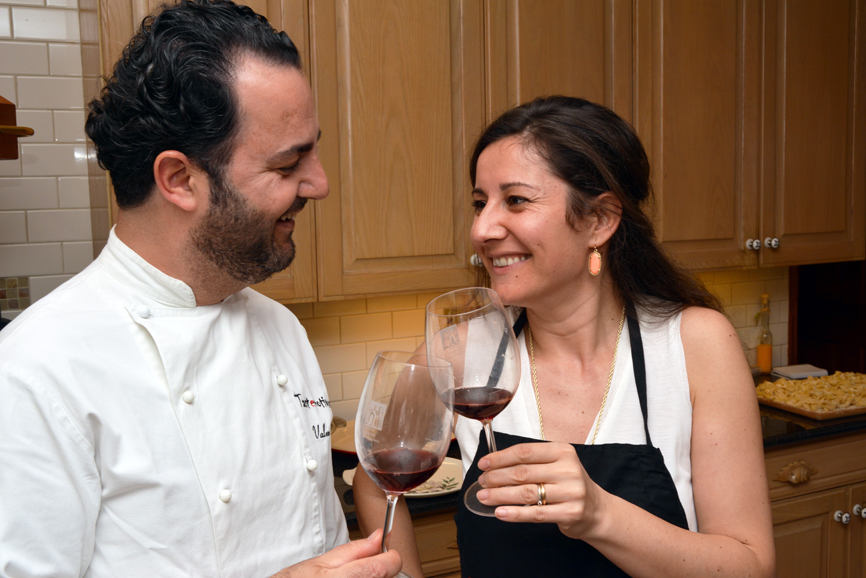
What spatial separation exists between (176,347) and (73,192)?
4.23 ft

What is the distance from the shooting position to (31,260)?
6.69ft

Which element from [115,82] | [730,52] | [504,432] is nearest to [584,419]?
[504,432]

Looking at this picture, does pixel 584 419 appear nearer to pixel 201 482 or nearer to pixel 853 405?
pixel 201 482

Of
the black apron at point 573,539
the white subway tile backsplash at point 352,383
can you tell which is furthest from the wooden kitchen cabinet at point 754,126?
the black apron at point 573,539

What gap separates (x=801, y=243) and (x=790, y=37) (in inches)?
30.6

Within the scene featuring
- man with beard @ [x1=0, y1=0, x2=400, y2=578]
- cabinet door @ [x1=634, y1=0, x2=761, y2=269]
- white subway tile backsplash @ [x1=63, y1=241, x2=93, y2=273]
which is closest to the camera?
man with beard @ [x1=0, y1=0, x2=400, y2=578]

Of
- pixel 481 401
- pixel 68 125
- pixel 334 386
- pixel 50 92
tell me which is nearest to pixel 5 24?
pixel 50 92

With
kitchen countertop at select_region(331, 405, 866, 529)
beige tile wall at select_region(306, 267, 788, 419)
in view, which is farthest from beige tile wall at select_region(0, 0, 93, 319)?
kitchen countertop at select_region(331, 405, 866, 529)

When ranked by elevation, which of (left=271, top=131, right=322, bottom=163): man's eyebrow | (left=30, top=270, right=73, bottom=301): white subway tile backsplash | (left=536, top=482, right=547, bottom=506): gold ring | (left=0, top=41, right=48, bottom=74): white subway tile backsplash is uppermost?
(left=0, top=41, right=48, bottom=74): white subway tile backsplash

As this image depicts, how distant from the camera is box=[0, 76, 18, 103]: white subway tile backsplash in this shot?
1.98 metres

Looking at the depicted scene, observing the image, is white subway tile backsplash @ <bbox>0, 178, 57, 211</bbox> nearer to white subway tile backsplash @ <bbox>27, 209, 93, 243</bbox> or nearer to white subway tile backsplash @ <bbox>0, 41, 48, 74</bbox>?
white subway tile backsplash @ <bbox>27, 209, 93, 243</bbox>

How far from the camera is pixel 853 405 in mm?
2449

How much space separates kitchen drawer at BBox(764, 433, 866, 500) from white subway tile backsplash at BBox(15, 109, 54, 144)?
2.41m

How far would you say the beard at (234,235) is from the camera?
3.46ft
